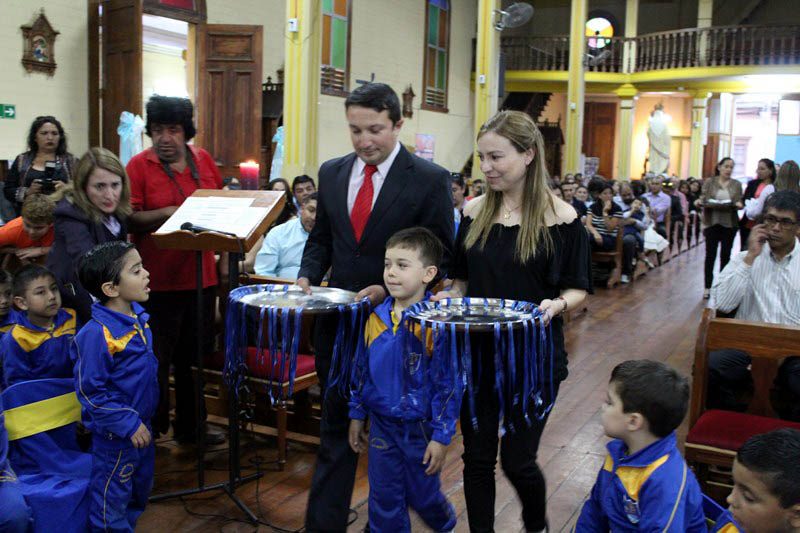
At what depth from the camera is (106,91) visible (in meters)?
8.85

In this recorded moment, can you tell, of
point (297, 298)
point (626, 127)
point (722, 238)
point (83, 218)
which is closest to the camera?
point (297, 298)

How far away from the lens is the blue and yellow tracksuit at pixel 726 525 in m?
1.88

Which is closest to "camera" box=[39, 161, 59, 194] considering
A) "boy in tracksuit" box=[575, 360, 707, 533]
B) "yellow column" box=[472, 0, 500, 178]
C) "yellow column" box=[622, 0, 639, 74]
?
"boy in tracksuit" box=[575, 360, 707, 533]

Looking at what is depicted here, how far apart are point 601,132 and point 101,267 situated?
79.1 feet

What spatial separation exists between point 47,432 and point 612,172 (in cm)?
2371

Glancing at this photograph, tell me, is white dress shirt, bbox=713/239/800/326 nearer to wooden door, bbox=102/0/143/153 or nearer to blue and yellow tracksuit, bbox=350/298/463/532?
blue and yellow tracksuit, bbox=350/298/463/532

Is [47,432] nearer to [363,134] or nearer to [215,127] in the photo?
[363,134]

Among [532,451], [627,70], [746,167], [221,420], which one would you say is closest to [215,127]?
[221,420]

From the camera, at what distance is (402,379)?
7.59 ft

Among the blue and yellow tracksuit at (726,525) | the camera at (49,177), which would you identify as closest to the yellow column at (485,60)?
the camera at (49,177)

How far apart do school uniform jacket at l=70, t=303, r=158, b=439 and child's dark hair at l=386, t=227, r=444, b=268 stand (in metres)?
0.94

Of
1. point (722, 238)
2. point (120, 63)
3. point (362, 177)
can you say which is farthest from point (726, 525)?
point (120, 63)

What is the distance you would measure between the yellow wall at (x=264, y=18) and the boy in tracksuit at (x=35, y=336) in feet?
26.7

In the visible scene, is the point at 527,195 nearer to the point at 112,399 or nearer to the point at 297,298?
the point at 297,298
